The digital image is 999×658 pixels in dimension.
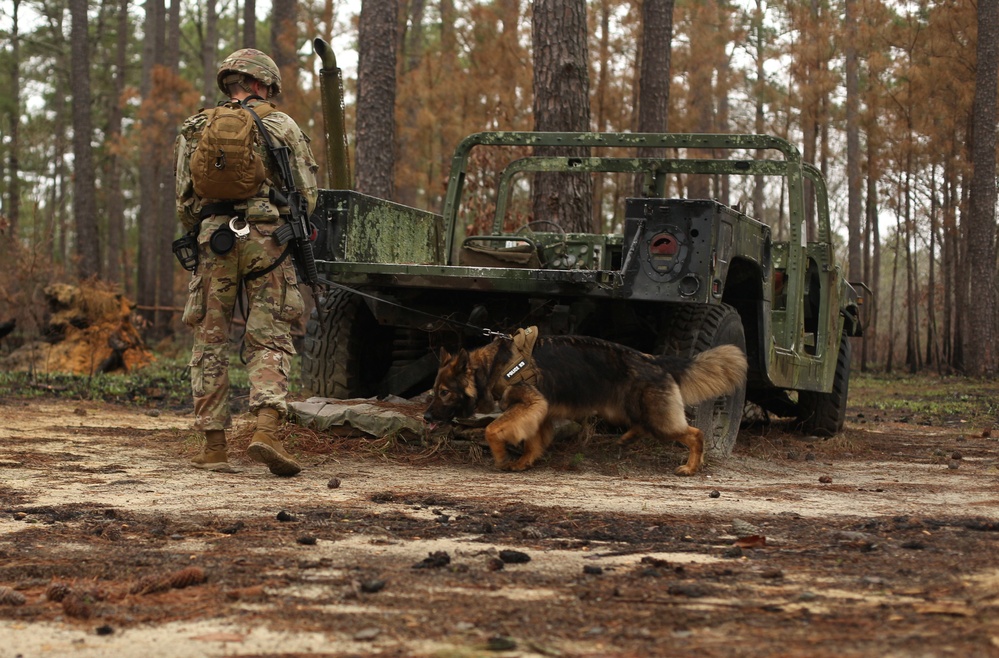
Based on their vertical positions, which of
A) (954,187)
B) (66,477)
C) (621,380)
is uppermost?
(954,187)

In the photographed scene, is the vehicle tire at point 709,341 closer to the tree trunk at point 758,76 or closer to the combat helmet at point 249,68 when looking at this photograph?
the combat helmet at point 249,68

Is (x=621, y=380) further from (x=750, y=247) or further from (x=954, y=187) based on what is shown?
(x=954, y=187)

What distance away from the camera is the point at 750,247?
7.30 meters

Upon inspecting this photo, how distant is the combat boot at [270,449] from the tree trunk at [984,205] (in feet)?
56.5

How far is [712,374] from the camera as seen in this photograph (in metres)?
6.81

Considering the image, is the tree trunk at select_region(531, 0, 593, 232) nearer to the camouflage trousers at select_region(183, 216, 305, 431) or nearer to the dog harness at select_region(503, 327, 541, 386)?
the dog harness at select_region(503, 327, 541, 386)

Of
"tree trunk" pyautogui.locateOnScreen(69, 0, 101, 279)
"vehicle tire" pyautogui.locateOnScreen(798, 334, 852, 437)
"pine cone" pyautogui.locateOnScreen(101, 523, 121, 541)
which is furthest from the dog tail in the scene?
"tree trunk" pyautogui.locateOnScreen(69, 0, 101, 279)

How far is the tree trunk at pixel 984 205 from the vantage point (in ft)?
67.2

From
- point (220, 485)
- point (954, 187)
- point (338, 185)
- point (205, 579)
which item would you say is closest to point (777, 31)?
point (954, 187)

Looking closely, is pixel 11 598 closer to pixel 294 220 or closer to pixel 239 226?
pixel 239 226

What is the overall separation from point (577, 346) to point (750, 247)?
1314 millimetres

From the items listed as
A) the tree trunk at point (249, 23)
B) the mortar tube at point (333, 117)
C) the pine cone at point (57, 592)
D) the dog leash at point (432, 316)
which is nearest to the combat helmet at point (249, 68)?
the dog leash at point (432, 316)

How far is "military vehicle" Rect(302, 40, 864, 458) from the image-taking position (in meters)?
6.55

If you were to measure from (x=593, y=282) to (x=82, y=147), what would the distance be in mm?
21348
